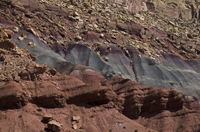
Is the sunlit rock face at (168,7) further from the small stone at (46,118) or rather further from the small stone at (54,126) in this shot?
the small stone at (54,126)

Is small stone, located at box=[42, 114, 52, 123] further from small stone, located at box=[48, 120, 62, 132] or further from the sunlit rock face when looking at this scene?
the sunlit rock face

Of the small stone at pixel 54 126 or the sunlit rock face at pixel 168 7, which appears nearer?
the small stone at pixel 54 126

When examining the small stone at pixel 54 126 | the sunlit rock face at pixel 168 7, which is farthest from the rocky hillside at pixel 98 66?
the sunlit rock face at pixel 168 7

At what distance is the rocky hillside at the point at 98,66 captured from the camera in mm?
A: 24000

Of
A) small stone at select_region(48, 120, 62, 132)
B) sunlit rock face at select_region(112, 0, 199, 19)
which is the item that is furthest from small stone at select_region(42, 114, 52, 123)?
sunlit rock face at select_region(112, 0, 199, 19)

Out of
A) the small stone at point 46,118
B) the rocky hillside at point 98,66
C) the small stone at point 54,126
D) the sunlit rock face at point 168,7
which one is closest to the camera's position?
the small stone at point 54,126

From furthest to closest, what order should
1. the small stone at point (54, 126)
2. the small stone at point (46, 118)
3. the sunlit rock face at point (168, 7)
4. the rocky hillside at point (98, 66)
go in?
the sunlit rock face at point (168, 7)
the rocky hillside at point (98, 66)
the small stone at point (46, 118)
the small stone at point (54, 126)

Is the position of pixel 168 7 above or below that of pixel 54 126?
below

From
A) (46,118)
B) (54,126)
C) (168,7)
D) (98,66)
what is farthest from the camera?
(168,7)

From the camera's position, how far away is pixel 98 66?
42.0 m

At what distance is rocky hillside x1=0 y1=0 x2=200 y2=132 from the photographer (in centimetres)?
2400

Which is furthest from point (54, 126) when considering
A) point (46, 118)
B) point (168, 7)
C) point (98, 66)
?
point (168, 7)

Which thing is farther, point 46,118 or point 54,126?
point 46,118

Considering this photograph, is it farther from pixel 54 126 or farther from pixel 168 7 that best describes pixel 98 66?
pixel 168 7
